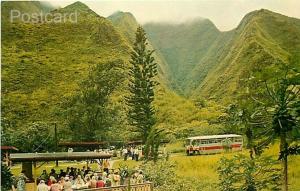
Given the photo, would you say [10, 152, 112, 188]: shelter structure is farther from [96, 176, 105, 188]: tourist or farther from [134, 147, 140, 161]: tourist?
[134, 147, 140, 161]: tourist

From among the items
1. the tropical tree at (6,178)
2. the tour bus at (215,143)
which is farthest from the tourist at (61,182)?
the tour bus at (215,143)

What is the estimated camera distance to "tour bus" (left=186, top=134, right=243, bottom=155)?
23.6ft

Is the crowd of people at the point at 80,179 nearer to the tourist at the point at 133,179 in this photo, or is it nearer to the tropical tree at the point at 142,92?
the tourist at the point at 133,179

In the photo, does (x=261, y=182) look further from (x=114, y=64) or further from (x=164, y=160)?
(x=114, y=64)

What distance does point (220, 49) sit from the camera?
7664mm

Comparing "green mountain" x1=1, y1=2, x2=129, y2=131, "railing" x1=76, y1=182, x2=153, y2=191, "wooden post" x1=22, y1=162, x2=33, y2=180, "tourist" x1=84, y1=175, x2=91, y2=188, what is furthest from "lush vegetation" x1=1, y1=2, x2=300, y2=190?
"tourist" x1=84, y1=175, x2=91, y2=188

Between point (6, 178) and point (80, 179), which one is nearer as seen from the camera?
point (6, 178)

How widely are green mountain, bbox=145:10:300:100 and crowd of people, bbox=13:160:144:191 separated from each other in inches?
49.5

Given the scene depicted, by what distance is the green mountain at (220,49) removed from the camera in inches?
288

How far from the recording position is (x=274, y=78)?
20.1 ft

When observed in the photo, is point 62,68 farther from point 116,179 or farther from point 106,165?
point 116,179

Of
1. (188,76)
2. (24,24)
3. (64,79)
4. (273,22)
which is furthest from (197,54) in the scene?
(24,24)

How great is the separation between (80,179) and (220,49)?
92.7 inches

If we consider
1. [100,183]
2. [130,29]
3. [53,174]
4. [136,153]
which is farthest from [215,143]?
[53,174]
